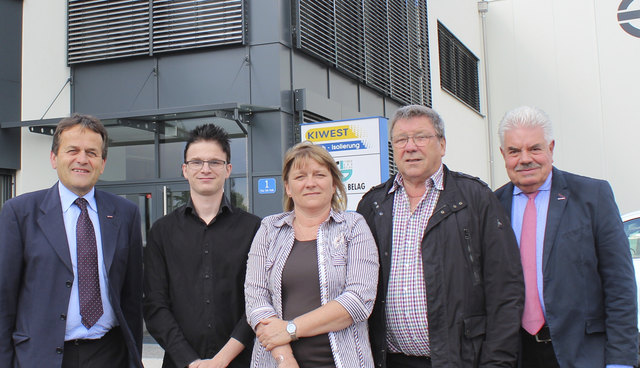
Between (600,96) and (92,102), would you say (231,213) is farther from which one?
(600,96)

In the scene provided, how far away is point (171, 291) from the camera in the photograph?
305 cm

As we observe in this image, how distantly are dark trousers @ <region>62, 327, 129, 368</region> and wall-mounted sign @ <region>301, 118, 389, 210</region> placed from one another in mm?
3554

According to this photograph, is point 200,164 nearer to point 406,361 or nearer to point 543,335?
point 406,361

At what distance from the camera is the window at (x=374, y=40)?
8992 mm

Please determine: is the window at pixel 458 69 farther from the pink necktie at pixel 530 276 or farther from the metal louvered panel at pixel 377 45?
the pink necktie at pixel 530 276

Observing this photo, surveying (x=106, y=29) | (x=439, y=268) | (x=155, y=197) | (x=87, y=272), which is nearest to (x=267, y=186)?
(x=155, y=197)

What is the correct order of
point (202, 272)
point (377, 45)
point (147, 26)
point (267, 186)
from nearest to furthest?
point (202, 272)
point (267, 186)
point (147, 26)
point (377, 45)

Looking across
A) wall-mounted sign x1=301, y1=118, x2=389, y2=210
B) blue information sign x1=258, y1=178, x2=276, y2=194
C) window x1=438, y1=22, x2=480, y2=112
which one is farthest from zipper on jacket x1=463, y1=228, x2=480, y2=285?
window x1=438, y1=22, x2=480, y2=112

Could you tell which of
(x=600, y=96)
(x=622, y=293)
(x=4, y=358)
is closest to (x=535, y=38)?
(x=600, y=96)

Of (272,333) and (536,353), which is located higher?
(272,333)

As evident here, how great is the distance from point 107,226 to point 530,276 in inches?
87.3

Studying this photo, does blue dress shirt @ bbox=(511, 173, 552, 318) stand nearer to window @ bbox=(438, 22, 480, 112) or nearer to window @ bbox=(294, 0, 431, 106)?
window @ bbox=(294, 0, 431, 106)

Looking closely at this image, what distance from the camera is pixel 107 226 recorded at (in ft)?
10.2

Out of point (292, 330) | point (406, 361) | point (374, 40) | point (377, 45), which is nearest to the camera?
point (292, 330)
